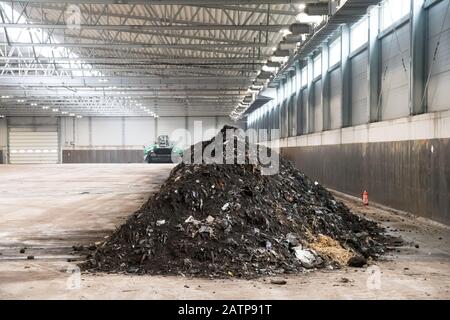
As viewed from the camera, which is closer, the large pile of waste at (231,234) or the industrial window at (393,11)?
the large pile of waste at (231,234)

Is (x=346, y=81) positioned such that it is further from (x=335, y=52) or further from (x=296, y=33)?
(x=296, y=33)

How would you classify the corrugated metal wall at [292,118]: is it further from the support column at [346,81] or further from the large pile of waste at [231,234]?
the large pile of waste at [231,234]

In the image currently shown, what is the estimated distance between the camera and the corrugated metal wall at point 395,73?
1411 cm

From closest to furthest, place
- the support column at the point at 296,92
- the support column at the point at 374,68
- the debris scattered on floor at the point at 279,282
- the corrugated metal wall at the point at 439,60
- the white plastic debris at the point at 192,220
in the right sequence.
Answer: the debris scattered on floor at the point at 279,282 → the white plastic debris at the point at 192,220 → the corrugated metal wall at the point at 439,60 → the support column at the point at 374,68 → the support column at the point at 296,92

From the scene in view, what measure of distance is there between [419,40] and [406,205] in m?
4.15

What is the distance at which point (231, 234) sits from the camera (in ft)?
25.3

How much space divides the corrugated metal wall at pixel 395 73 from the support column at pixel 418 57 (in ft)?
1.77

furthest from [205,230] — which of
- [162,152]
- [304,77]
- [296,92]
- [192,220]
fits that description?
[162,152]

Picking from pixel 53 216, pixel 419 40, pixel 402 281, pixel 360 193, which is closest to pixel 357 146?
pixel 360 193

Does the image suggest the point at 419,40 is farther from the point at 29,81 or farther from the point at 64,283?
the point at 29,81

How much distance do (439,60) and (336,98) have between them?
9782 millimetres

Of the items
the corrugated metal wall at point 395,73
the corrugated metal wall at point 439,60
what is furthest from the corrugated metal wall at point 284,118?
the corrugated metal wall at point 439,60

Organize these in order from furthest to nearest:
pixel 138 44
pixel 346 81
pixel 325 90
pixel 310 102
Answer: pixel 310 102
pixel 325 90
pixel 346 81
pixel 138 44

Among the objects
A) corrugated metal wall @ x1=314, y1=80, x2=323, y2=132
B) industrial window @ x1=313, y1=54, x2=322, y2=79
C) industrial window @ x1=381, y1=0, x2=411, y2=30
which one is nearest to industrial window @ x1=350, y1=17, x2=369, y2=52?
industrial window @ x1=381, y1=0, x2=411, y2=30
